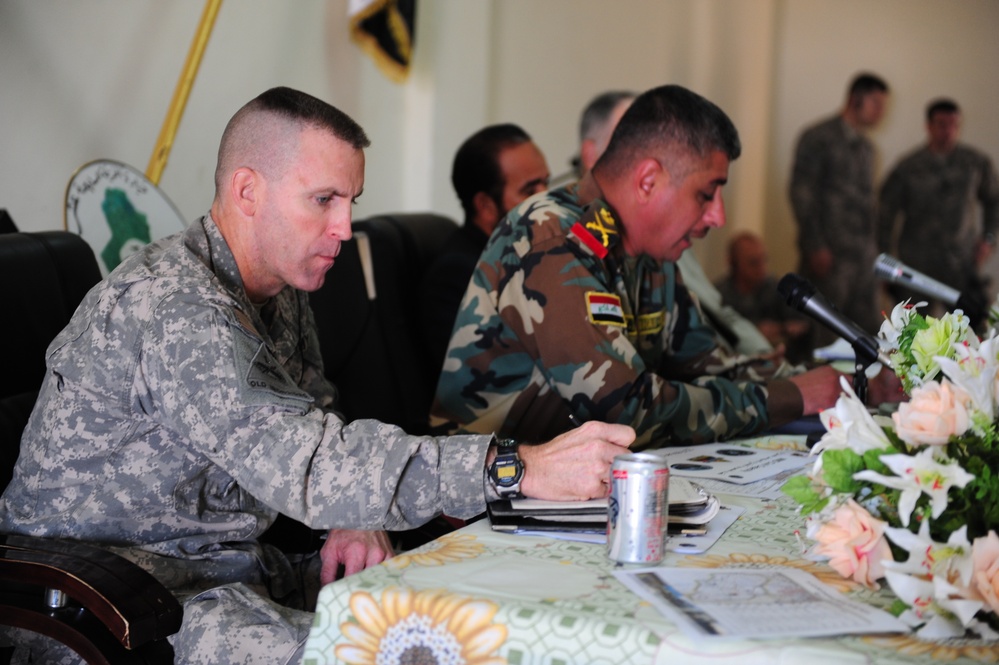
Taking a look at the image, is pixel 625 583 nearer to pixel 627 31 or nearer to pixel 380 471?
pixel 380 471

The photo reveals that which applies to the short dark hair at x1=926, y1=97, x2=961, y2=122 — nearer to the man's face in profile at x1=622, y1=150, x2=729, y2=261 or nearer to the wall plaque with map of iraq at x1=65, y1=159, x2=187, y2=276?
the man's face in profile at x1=622, y1=150, x2=729, y2=261

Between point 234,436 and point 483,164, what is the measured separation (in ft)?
6.07

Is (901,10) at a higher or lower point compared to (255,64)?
higher

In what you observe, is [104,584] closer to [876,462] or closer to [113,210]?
[876,462]

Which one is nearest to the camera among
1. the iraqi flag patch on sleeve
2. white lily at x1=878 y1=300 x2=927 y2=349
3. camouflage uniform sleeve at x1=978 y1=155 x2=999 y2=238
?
white lily at x1=878 y1=300 x2=927 y2=349

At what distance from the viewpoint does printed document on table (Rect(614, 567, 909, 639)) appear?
86cm

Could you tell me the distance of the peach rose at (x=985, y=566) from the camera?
86cm

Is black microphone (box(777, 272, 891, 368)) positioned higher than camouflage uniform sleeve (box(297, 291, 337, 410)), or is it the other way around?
black microphone (box(777, 272, 891, 368))

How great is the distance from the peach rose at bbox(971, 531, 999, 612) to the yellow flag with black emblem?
9.23 feet

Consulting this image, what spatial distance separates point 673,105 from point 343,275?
87 cm

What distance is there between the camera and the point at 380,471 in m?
1.20

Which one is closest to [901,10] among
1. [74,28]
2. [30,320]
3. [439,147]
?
[439,147]

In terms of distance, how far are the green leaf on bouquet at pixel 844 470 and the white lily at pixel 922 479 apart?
5cm

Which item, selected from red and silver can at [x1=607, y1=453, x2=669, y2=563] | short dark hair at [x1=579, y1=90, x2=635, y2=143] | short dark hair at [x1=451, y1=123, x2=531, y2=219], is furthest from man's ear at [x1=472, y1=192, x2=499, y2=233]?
red and silver can at [x1=607, y1=453, x2=669, y2=563]
